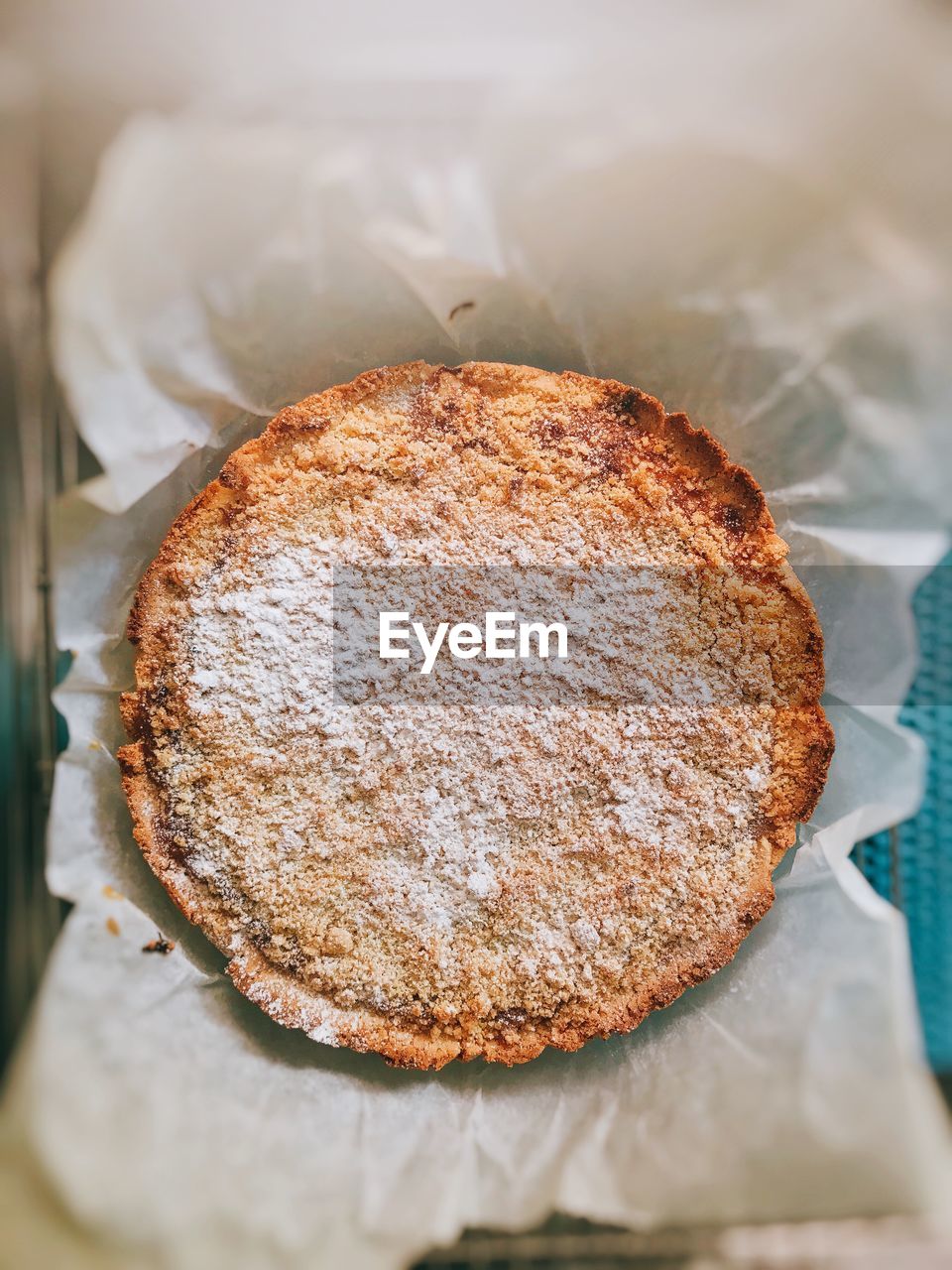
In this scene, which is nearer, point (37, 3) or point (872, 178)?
point (872, 178)

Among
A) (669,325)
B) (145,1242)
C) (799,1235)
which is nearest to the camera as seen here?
(145,1242)

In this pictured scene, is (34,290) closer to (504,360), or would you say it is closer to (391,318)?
(391,318)

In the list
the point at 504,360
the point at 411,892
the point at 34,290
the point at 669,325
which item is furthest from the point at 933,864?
the point at 34,290

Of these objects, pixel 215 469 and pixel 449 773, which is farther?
pixel 215 469

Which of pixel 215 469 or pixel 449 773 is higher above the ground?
pixel 215 469
